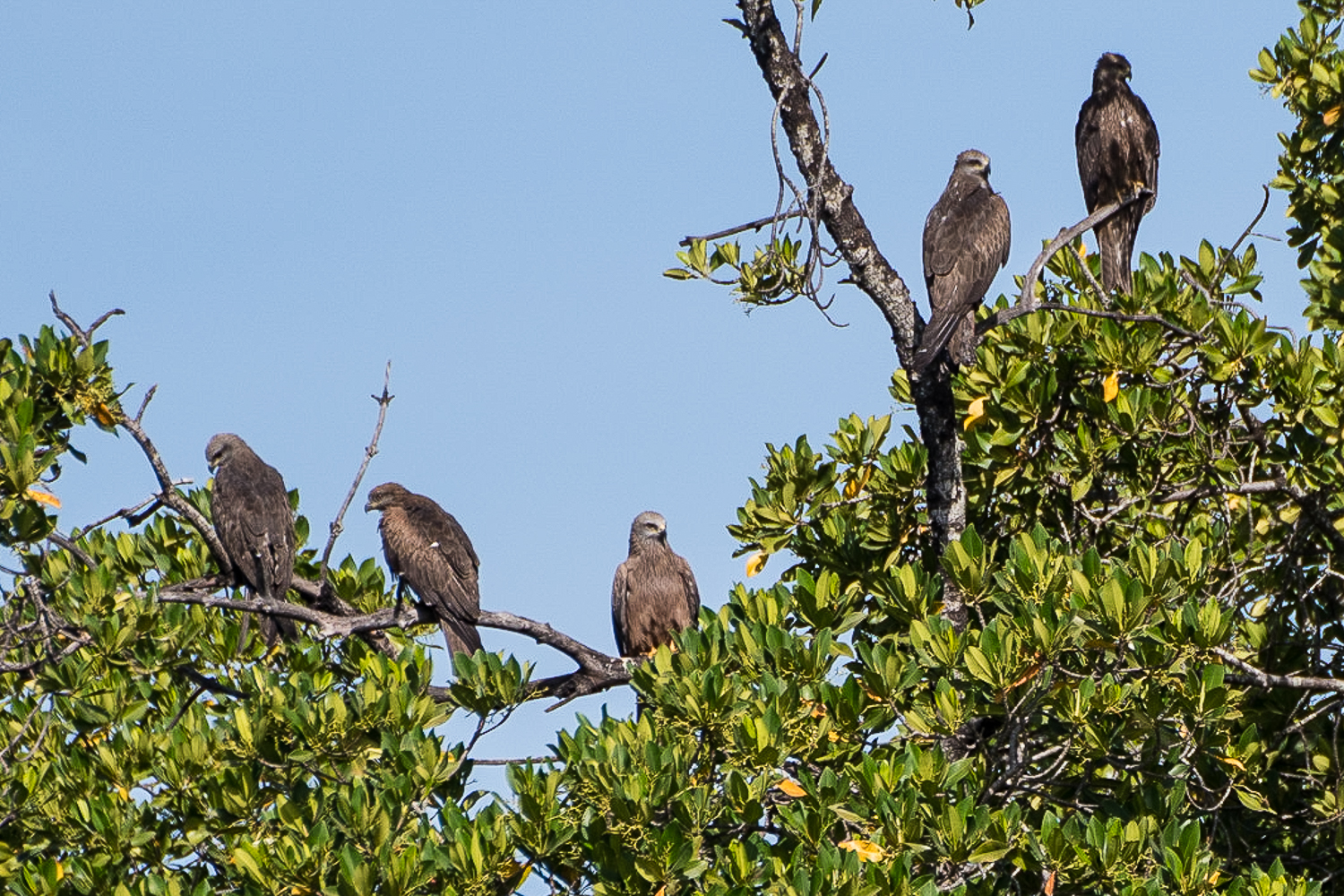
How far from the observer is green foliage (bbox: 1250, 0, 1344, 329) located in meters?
8.68

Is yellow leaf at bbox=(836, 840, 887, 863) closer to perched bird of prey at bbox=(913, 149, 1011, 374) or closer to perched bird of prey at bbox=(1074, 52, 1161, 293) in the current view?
perched bird of prey at bbox=(913, 149, 1011, 374)

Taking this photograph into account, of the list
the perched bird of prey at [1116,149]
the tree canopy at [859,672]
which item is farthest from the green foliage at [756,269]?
the perched bird of prey at [1116,149]

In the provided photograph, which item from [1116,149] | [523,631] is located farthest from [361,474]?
[1116,149]

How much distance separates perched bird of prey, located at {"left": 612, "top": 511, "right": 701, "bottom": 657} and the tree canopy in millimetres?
1694

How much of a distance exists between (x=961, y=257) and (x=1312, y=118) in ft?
8.94

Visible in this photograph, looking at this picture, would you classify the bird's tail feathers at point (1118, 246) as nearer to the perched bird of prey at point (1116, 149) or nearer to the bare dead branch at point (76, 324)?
the perched bird of prey at point (1116, 149)

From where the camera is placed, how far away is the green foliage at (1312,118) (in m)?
8.68

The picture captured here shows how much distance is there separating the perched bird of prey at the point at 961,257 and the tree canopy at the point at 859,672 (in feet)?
0.57

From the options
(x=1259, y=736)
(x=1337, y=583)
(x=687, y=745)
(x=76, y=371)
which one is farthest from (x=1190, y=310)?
(x=76, y=371)

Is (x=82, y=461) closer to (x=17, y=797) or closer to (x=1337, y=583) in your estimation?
(x=17, y=797)

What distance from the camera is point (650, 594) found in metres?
9.04

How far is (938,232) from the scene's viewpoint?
8.07 metres

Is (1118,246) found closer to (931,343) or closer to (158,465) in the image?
(931,343)

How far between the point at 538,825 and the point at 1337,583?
3.72m
